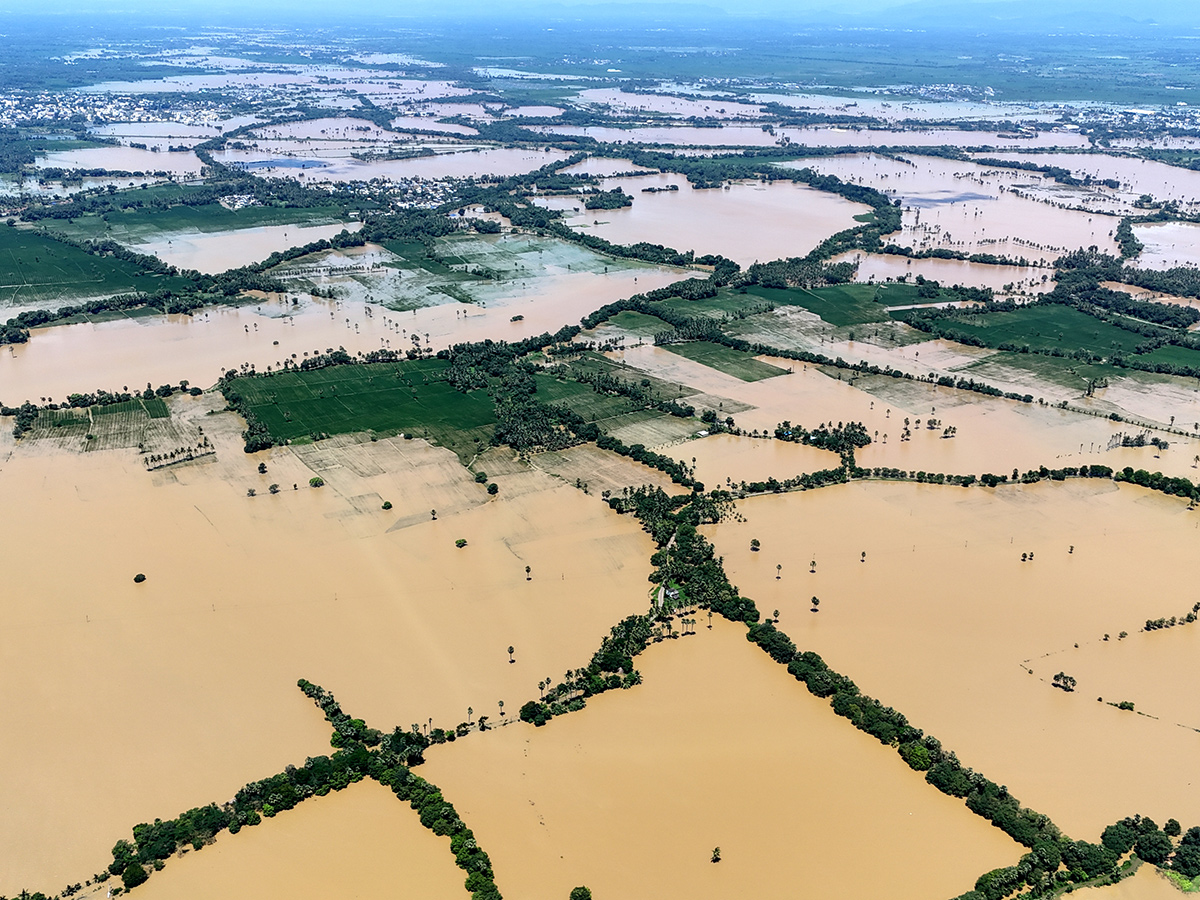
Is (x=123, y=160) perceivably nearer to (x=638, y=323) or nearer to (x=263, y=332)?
(x=263, y=332)

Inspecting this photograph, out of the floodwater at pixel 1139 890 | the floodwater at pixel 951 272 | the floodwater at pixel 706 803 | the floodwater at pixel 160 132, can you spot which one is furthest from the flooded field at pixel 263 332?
the floodwater at pixel 160 132

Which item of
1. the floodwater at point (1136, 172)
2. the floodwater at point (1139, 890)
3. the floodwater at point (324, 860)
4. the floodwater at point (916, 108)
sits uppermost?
the floodwater at point (916, 108)

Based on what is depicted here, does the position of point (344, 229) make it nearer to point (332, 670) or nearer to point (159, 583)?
point (159, 583)

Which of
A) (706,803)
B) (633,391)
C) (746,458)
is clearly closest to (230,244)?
(633,391)

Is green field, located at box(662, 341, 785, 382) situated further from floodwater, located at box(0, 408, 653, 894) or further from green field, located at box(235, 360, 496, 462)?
floodwater, located at box(0, 408, 653, 894)

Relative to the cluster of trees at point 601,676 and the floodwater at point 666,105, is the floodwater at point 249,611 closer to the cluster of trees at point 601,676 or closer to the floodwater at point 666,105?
the cluster of trees at point 601,676

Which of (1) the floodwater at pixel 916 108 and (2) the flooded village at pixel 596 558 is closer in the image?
(2) the flooded village at pixel 596 558

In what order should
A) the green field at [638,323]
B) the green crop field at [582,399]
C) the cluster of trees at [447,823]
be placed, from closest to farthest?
the cluster of trees at [447,823] → the green crop field at [582,399] → the green field at [638,323]

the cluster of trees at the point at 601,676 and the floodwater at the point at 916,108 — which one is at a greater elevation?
the floodwater at the point at 916,108

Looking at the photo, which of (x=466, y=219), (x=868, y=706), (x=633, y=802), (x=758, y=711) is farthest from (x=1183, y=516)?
(x=466, y=219)
